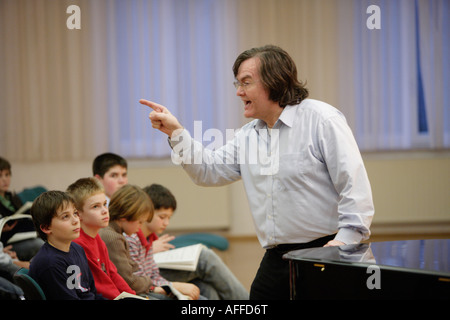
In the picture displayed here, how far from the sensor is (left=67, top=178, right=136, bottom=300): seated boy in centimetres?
252

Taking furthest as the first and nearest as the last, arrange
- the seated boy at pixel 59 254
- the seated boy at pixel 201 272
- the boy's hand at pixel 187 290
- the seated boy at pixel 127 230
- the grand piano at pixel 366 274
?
the seated boy at pixel 201 272 → the boy's hand at pixel 187 290 → the seated boy at pixel 127 230 → the seated boy at pixel 59 254 → the grand piano at pixel 366 274

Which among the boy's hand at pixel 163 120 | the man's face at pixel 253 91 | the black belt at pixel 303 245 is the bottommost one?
the black belt at pixel 303 245

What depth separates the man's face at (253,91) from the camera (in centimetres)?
228

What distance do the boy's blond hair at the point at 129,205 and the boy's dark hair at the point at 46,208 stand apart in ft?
1.97

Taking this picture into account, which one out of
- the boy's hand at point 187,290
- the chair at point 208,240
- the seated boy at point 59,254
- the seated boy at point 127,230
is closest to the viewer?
the seated boy at point 59,254

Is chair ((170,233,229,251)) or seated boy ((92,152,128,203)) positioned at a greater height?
seated boy ((92,152,128,203))

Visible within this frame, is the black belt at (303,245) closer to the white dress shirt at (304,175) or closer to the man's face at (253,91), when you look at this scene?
the white dress shirt at (304,175)

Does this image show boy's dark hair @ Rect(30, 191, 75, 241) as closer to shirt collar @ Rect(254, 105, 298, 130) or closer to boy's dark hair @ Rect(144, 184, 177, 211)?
shirt collar @ Rect(254, 105, 298, 130)

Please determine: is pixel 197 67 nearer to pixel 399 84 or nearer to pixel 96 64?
pixel 96 64

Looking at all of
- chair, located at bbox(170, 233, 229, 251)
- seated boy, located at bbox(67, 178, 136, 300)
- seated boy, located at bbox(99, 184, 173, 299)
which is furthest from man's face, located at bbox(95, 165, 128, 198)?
chair, located at bbox(170, 233, 229, 251)

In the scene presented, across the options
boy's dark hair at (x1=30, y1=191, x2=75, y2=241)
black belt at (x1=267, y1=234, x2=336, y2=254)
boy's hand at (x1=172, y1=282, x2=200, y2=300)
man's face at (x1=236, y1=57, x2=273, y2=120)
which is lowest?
boy's hand at (x1=172, y1=282, x2=200, y2=300)

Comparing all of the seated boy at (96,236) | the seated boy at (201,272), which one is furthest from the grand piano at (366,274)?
the seated boy at (201,272)

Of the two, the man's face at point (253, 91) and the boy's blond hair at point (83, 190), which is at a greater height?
the man's face at point (253, 91)

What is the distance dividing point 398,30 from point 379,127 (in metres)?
1.06
